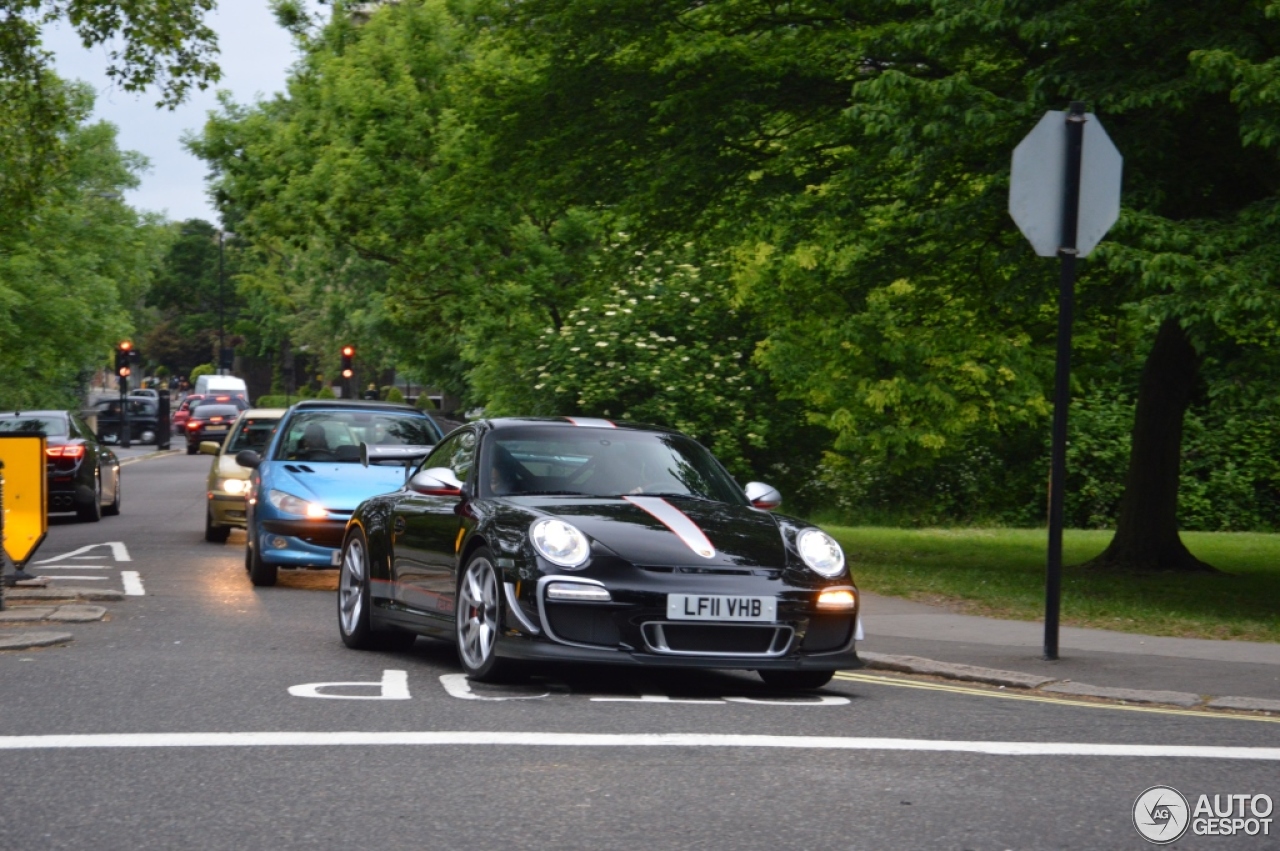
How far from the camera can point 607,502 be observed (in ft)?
32.8

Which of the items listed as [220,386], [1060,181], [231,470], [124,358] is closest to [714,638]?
[1060,181]

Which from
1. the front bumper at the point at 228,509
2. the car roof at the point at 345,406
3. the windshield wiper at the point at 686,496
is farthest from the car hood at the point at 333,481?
the windshield wiper at the point at 686,496

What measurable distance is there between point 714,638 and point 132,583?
8.60 meters

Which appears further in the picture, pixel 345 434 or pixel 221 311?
pixel 221 311

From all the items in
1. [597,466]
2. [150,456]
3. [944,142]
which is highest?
[944,142]

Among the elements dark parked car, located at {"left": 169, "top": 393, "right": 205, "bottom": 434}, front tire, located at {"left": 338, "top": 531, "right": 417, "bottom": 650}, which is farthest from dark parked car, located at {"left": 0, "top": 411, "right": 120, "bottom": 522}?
dark parked car, located at {"left": 169, "top": 393, "right": 205, "bottom": 434}

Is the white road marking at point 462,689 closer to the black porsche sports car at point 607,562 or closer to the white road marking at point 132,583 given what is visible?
the black porsche sports car at point 607,562

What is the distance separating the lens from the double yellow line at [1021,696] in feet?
30.8

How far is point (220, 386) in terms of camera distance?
258 ft

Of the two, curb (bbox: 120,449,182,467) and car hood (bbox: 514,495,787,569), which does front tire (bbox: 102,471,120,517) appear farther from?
curb (bbox: 120,449,182,467)

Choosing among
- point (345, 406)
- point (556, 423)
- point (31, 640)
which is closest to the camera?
point (556, 423)

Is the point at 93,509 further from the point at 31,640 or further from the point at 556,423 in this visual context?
the point at 556,423

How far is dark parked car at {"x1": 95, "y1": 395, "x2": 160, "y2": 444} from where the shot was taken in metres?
68.8

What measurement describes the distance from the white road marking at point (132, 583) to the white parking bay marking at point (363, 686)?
19.2 feet
